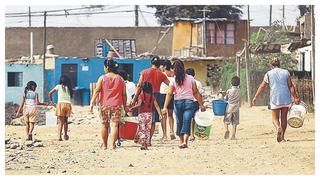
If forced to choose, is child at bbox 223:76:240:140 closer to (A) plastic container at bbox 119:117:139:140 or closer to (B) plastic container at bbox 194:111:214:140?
(B) plastic container at bbox 194:111:214:140

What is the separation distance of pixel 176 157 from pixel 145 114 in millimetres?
1216

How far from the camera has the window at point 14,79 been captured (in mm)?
24908

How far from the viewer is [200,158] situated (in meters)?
11.0

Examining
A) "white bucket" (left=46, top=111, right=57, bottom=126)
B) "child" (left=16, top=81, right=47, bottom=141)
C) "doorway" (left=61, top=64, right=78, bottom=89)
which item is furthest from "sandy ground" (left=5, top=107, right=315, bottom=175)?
Answer: "doorway" (left=61, top=64, right=78, bottom=89)

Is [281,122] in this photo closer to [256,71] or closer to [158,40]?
[256,71]

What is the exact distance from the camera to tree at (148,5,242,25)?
36156 millimetres

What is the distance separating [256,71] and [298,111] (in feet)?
28.8

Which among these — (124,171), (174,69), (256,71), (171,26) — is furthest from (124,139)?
(171,26)

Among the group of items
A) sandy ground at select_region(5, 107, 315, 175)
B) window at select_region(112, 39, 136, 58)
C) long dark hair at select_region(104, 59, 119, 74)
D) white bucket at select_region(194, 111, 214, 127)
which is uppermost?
window at select_region(112, 39, 136, 58)

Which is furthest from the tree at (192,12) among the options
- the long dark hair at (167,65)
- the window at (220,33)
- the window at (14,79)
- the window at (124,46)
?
the long dark hair at (167,65)

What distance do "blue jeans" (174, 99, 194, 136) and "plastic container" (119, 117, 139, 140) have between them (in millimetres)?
647

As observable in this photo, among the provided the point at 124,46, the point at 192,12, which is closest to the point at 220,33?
the point at 192,12

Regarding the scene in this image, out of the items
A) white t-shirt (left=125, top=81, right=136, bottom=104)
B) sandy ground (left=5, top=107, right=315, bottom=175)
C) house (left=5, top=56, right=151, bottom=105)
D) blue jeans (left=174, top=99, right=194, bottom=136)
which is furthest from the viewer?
house (left=5, top=56, right=151, bottom=105)

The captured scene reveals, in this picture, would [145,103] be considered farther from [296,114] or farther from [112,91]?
[296,114]
